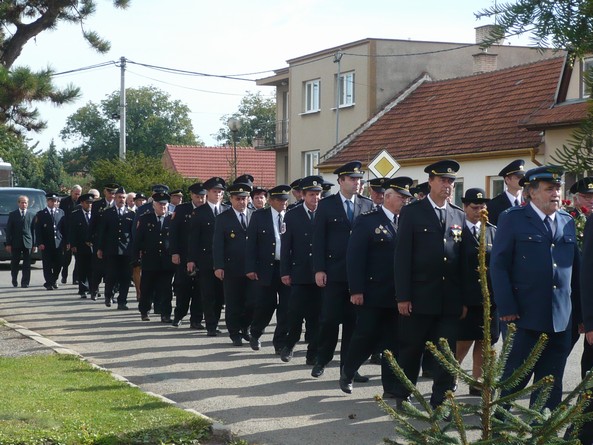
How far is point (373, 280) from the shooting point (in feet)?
30.3

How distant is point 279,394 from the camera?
9383mm

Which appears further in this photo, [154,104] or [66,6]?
[154,104]

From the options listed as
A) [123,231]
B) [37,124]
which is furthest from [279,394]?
[123,231]

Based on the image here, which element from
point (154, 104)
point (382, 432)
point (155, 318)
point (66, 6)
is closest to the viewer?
point (382, 432)

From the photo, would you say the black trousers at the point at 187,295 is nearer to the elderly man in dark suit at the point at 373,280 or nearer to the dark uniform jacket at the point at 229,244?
the dark uniform jacket at the point at 229,244

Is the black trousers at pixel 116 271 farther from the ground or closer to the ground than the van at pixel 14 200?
closer to the ground

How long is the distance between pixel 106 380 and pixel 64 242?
13.0 meters

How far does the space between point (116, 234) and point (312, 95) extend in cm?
2579

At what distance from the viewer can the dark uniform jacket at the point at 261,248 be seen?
12547 mm

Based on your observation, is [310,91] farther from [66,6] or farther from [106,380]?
[106,380]

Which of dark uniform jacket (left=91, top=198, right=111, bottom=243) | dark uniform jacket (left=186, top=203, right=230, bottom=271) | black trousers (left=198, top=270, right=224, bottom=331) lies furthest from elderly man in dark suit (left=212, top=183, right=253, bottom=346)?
dark uniform jacket (left=91, top=198, right=111, bottom=243)

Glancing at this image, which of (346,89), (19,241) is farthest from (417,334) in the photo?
(346,89)

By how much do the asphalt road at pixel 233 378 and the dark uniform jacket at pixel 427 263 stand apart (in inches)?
39.2

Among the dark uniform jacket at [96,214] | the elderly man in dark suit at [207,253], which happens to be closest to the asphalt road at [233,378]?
the elderly man in dark suit at [207,253]
